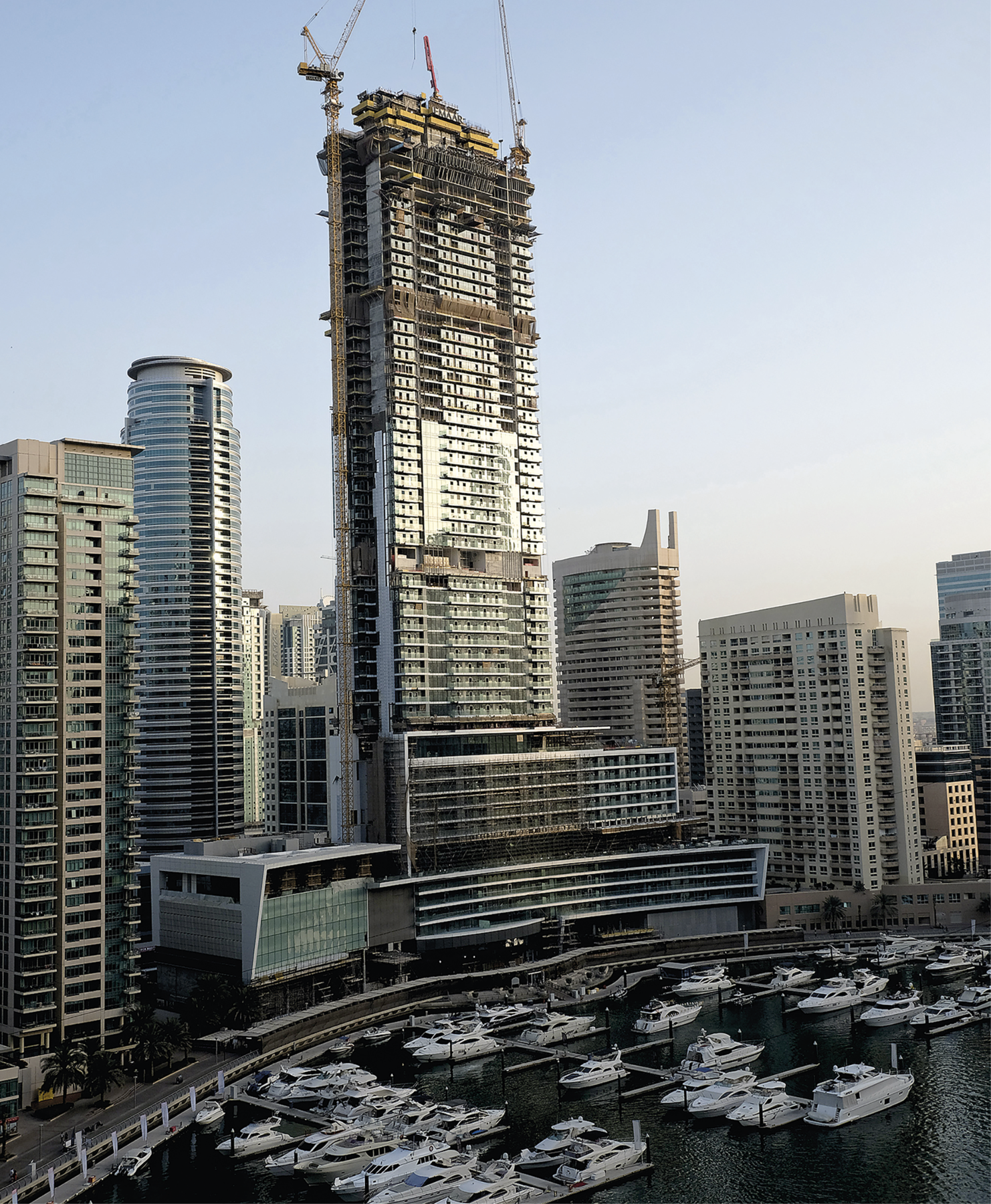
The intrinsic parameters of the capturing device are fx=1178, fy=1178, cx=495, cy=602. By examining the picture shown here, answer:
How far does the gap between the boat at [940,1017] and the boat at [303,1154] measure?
64.8 meters

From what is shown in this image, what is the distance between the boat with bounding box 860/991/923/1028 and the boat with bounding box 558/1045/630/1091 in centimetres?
3202

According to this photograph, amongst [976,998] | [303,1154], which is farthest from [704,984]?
[303,1154]

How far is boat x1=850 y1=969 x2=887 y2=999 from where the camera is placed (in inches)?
5423

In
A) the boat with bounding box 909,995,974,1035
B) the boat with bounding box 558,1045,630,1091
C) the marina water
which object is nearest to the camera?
the marina water

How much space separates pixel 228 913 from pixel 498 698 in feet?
193

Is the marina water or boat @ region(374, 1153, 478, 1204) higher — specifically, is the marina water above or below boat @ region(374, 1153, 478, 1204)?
below

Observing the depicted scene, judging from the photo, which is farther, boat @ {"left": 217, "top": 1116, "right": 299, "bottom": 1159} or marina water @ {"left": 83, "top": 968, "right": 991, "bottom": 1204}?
boat @ {"left": 217, "top": 1116, "right": 299, "bottom": 1159}

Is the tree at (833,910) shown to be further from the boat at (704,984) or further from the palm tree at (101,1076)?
the palm tree at (101,1076)

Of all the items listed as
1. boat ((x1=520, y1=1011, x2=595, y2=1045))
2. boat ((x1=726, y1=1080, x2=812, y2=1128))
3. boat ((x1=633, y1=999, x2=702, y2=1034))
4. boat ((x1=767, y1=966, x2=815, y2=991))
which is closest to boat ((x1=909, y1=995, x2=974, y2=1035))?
boat ((x1=767, y1=966, x2=815, y2=991))

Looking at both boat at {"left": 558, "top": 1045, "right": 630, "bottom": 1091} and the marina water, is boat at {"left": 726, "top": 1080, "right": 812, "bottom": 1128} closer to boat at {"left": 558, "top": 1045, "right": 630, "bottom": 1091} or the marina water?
the marina water

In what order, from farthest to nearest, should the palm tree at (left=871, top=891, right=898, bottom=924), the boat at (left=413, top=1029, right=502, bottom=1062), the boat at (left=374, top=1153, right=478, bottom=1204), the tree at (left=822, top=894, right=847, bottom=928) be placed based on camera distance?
the palm tree at (left=871, top=891, right=898, bottom=924) < the tree at (left=822, top=894, right=847, bottom=928) < the boat at (left=413, top=1029, right=502, bottom=1062) < the boat at (left=374, top=1153, right=478, bottom=1204)

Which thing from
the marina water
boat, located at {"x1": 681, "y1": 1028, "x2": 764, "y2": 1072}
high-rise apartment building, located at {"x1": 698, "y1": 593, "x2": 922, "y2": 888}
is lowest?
the marina water

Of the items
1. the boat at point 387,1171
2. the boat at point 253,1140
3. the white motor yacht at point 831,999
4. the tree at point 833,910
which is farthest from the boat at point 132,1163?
the tree at point 833,910

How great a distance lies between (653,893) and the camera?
175500mm
